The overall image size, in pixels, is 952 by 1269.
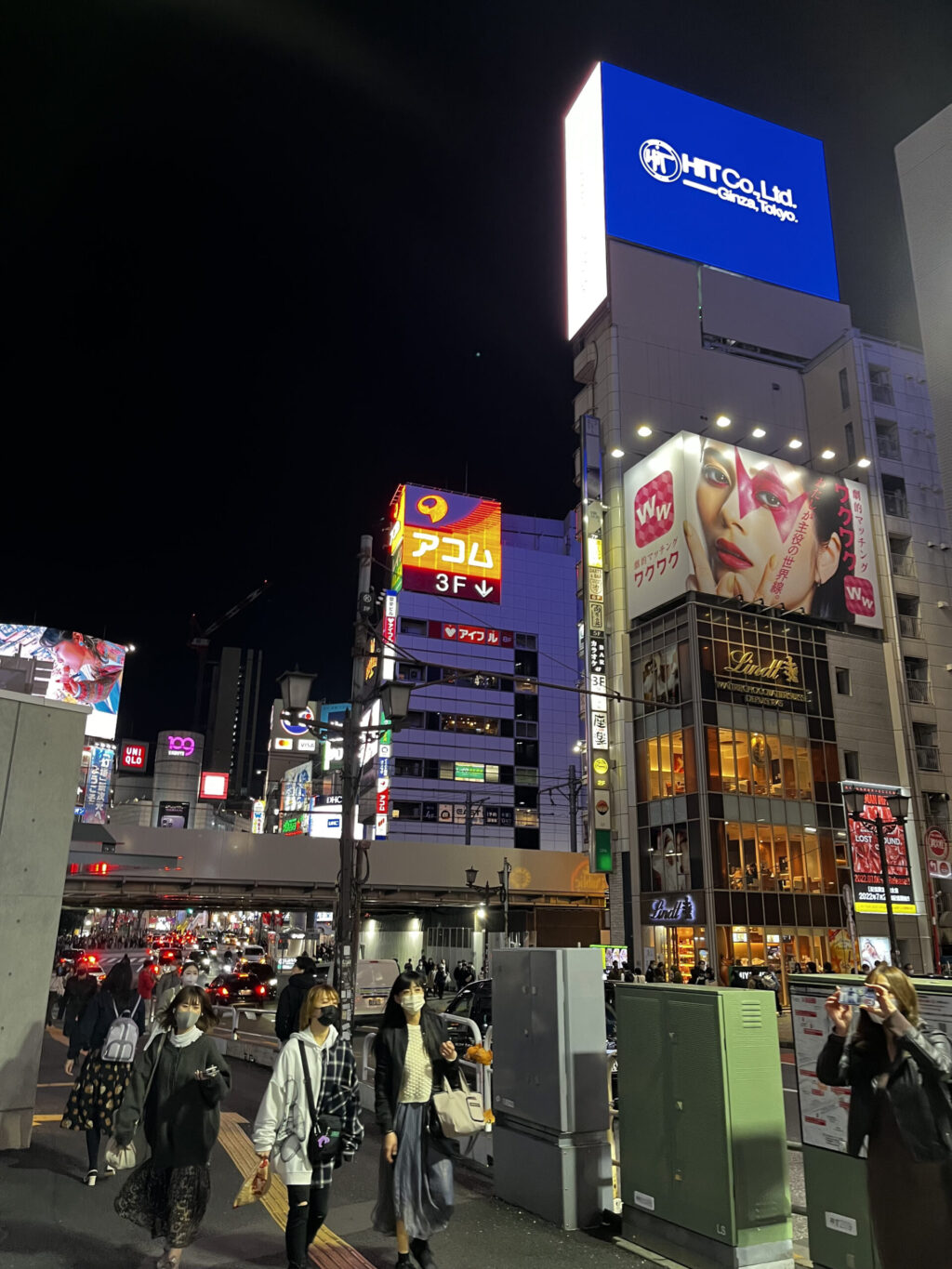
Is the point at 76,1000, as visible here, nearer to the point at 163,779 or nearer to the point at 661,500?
the point at 661,500

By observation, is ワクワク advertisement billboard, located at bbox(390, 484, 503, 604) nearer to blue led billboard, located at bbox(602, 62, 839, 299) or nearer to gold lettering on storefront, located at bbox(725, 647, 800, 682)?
blue led billboard, located at bbox(602, 62, 839, 299)

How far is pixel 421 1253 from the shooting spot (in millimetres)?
5699

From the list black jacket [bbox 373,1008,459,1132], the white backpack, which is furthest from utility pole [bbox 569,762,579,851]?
black jacket [bbox 373,1008,459,1132]

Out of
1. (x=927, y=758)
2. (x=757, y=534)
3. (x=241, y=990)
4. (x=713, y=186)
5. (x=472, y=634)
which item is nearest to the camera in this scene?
(x=241, y=990)

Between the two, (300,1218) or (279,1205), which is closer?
(300,1218)

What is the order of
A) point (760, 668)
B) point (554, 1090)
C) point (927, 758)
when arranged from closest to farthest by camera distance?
1. point (554, 1090)
2. point (760, 668)
3. point (927, 758)

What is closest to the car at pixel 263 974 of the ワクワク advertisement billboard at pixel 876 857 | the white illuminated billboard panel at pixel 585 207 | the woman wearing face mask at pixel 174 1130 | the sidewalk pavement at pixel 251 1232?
the ワクワク advertisement billboard at pixel 876 857

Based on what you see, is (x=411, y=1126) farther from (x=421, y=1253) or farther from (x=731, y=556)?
(x=731, y=556)

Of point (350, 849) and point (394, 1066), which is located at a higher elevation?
point (350, 849)

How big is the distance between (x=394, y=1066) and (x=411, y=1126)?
379 millimetres

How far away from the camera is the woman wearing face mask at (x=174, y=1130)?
221 inches

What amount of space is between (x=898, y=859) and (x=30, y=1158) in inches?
1392

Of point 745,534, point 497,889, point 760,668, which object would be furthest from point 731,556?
point 497,889

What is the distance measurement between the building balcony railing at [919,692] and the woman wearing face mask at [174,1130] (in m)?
45.7
